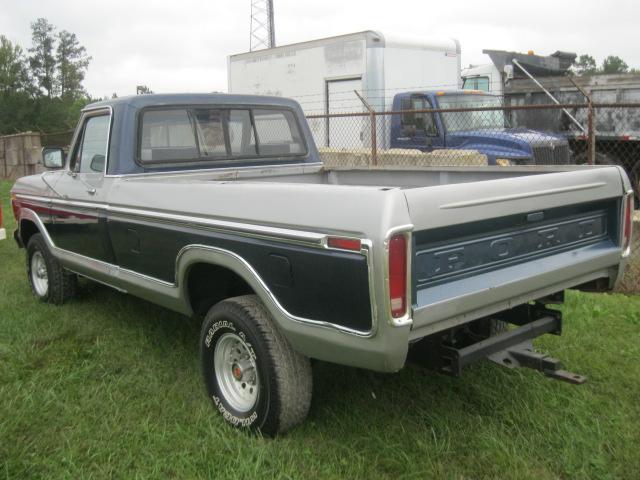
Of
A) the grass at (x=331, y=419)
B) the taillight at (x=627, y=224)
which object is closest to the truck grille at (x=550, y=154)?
the grass at (x=331, y=419)

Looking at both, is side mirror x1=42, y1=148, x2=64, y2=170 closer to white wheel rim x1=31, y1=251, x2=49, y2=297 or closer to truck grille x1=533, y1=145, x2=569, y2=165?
white wheel rim x1=31, y1=251, x2=49, y2=297

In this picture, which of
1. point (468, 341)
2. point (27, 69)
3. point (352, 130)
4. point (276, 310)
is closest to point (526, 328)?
point (468, 341)

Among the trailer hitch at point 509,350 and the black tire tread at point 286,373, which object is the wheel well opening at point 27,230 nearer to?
the black tire tread at point 286,373

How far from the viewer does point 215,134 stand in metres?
4.69

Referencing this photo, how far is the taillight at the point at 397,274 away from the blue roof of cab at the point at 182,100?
2.53 metres

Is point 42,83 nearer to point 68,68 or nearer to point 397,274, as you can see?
point 68,68

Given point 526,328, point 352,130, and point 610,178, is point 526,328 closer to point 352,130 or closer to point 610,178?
point 610,178

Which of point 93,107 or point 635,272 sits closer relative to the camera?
point 93,107

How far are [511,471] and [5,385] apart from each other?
2980 millimetres

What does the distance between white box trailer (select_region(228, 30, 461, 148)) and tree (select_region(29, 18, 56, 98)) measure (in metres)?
51.9

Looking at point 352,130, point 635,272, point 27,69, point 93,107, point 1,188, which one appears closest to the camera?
point 93,107

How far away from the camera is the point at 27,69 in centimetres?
5803

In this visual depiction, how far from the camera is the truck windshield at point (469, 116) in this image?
32.8ft

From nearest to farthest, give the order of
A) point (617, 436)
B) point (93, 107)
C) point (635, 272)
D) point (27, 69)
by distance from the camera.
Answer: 1. point (617, 436)
2. point (93, 107)
3. point (635, 272)
4. point (27, 69)
